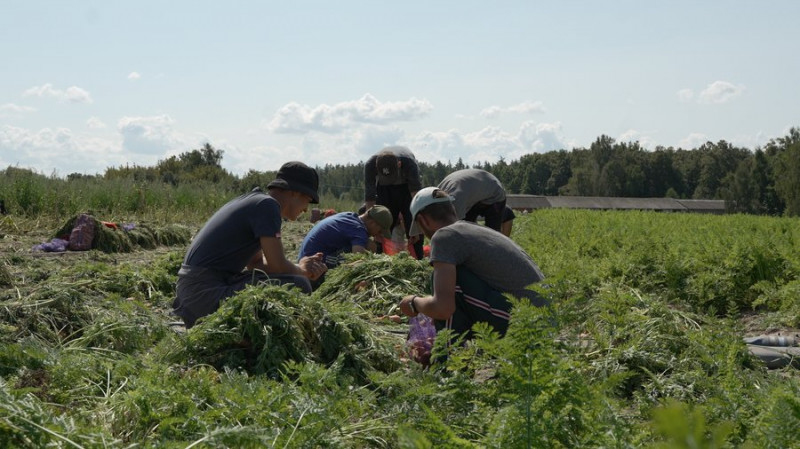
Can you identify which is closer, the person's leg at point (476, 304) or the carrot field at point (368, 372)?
the carrot field at point (368, 372)

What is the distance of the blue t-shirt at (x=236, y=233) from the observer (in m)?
5.06

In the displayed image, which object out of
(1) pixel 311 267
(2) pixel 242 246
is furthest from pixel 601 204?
(2) pixel 242 246

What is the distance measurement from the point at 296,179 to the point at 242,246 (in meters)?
0.57

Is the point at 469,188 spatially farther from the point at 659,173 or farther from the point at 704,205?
the point at 659,173

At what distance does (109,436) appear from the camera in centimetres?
260

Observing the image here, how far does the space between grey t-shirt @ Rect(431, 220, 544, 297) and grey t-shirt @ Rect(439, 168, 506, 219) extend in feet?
8.50

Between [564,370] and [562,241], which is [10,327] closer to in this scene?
[564,370]

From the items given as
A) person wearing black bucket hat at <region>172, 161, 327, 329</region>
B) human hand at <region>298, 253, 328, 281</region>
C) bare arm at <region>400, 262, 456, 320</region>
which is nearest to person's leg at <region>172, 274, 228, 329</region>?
person wearing black bucket hat at <region>172, 161, 327, 329</region>

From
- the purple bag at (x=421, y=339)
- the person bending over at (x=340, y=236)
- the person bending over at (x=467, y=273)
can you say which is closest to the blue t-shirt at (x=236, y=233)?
the person bending over at (x=467, y=273)

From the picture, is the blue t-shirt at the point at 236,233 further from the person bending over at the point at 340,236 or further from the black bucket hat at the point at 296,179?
the person bending over at the point at 340,236

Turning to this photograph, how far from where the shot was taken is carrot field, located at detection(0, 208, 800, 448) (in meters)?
2.45

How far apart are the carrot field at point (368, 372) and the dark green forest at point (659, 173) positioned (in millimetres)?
57754

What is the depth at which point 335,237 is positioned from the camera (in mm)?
7641

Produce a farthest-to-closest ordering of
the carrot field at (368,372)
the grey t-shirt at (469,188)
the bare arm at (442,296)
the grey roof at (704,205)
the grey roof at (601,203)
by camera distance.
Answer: the grey roof at (704,205) → the grey roof at (601,203) → the grey t-shirt at (469,188) → the bare arm at (442,296) → the carrot field at (368,372)
